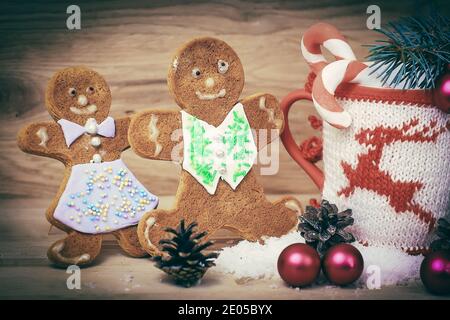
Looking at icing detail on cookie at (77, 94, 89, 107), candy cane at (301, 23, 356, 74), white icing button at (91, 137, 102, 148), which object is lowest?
white icing button at (91, 137, 102, 148)

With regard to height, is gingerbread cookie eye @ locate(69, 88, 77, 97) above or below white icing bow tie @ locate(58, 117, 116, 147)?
above

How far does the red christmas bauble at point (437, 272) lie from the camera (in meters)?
0.69

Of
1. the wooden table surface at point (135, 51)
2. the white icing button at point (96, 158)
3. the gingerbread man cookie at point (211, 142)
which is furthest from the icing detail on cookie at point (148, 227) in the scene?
the wooden table surface at point (135, 51)

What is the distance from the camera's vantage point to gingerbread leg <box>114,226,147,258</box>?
32.5 inches

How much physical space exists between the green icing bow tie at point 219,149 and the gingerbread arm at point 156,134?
0.04 feet

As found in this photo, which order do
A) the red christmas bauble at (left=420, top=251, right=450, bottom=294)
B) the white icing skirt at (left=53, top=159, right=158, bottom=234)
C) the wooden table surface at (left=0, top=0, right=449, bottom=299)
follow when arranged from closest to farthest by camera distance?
the red christmas bauble at (left=420, top=251, right=450, bottom=294) → the white icing skirt at (left=53, top=159, right=158, bottom=234) → the wooden table surface at (left=0, top=0, right=449, bottom=299)

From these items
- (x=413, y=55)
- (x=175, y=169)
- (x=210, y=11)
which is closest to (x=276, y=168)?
(x=175, y=169)

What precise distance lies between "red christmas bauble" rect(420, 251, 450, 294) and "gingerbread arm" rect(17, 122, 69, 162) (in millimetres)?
473

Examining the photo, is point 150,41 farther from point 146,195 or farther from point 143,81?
A: point 146,195

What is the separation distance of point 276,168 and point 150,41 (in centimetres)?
32

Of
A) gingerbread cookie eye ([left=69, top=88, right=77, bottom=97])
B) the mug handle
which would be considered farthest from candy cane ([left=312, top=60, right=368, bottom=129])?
gingerbread cookie eye ([left=69, top=88, right=77, bottom=97])

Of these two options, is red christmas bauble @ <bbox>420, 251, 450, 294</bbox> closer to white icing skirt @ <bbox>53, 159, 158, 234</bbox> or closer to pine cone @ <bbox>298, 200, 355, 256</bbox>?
pine cone @ <bbox>298, 200, 355, 256</bbox>

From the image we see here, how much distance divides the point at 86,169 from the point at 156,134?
107 mm

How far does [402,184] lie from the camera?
2.49 feet
